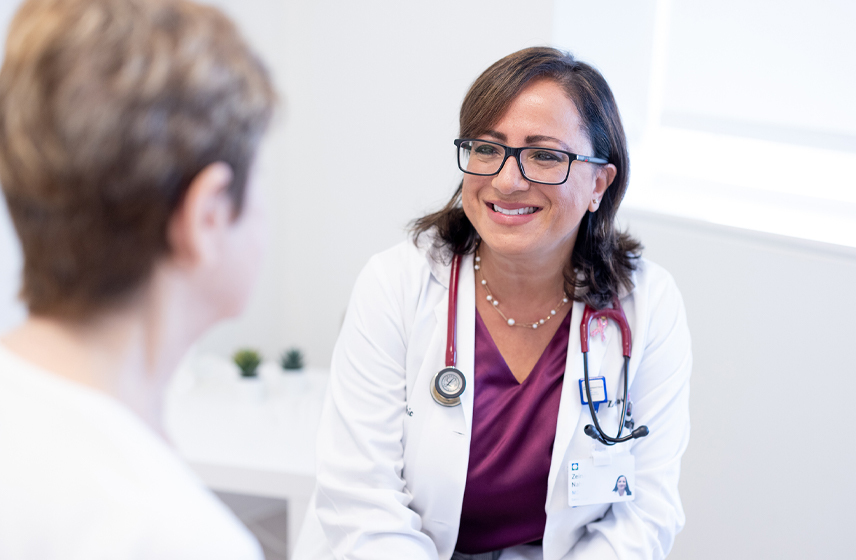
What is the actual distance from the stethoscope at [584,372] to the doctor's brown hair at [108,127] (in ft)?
2.66

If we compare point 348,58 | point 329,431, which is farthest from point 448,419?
point 348,58

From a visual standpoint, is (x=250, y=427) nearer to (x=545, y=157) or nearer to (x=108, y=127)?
(x=545, y=157)

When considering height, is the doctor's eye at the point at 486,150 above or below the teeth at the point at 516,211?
above

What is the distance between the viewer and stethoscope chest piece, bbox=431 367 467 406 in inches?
54.7

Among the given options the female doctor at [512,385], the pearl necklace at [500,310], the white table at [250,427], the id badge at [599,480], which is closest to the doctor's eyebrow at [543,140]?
the female doctor at [512,385]

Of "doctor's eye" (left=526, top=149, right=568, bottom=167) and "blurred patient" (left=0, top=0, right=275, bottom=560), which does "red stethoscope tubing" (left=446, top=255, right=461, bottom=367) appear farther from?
"blurred patient" (left=0, top=0, right=275, bottom=560)

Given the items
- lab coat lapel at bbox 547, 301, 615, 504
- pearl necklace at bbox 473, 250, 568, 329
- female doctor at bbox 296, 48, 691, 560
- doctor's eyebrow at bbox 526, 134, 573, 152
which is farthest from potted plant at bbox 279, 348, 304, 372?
doctor's eyebrow at bbox 526, 134, 573, 152

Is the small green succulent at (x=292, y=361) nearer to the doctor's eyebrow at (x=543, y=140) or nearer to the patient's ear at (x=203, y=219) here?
the doctor's eyebrow at (x=543, y=140)

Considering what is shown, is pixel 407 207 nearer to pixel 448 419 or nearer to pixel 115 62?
pixel 448 419

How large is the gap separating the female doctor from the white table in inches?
15.6

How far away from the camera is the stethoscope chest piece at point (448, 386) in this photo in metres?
1.39

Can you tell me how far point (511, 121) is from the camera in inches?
→ 55.2

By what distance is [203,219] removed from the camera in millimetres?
660

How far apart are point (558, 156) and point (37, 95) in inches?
38.6
